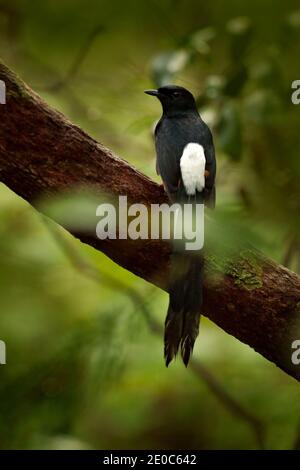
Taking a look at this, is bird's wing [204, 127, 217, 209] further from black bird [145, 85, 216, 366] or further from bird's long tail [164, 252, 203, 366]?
bird's long tail [164, 252, 203, 366]

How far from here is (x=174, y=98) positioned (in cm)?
258

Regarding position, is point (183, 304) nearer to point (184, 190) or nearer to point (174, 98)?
point (184, 190)

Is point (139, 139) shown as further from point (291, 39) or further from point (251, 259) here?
point (251, 259)

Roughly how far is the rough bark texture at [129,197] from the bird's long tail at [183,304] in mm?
62

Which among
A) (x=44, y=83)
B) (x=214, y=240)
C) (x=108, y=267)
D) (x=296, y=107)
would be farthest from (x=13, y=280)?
(x=214, y=240)

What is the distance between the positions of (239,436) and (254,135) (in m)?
1.16

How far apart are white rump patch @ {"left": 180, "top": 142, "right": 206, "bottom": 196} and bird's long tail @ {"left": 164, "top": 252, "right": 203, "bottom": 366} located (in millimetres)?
194

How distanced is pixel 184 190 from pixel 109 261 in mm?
1098

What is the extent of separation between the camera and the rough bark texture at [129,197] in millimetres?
2047

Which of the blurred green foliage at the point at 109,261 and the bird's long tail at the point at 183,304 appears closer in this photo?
the bird's long tail at the point at 183,304

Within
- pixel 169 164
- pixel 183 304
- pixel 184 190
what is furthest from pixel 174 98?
pixel 183 304

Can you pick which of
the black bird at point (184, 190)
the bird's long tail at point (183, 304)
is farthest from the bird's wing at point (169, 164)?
the bird's long tail at point (183, 304)

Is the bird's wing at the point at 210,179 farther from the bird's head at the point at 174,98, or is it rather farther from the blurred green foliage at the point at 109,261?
the bird's head at the point at 174,98
